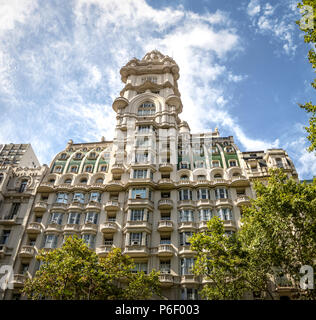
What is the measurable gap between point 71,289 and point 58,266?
3682mm

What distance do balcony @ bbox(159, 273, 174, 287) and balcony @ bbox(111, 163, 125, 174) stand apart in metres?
18.9

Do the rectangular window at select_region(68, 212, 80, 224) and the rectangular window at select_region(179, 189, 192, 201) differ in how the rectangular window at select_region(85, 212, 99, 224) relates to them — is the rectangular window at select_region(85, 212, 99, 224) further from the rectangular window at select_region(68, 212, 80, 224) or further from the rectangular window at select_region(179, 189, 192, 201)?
the rectangular window at select_region(179, 189, 192, 201)

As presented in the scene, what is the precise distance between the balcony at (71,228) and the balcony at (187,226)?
50.6ft

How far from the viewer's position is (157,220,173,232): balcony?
3947 centimetres

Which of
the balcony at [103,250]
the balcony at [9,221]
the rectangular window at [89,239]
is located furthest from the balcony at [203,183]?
the balcony at [9,221]

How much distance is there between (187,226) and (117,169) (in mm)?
15601

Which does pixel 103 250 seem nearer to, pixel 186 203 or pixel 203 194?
pixel 186 203

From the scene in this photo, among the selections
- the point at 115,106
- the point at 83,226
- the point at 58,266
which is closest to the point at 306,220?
the point at 58,266

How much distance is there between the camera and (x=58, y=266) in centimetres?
2597

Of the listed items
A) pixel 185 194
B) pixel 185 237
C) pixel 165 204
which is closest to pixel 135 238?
pixel 165 204

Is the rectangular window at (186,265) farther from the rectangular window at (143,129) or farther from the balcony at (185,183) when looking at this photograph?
the rectangular window at (143,129)

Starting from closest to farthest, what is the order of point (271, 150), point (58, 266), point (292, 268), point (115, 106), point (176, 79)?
point (292, 268) → point (58, 266) → point (271, 150) → point (115, 106) → point (176, 79)

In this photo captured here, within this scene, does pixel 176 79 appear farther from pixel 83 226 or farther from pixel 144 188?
pixel 83 226
